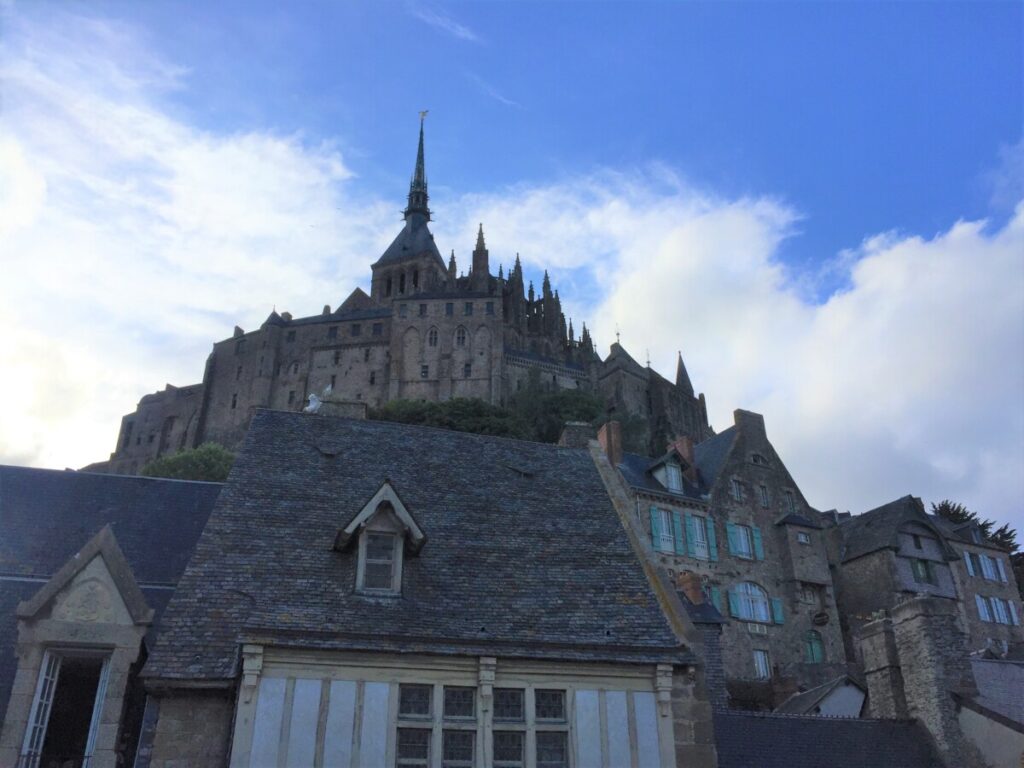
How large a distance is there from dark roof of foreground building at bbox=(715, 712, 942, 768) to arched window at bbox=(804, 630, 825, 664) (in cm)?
2467

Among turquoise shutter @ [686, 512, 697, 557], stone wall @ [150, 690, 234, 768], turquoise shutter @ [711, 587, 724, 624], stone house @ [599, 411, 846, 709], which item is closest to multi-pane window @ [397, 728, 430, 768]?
stone wall @ [150, 690, 234, 768]

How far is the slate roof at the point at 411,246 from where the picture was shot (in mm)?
112188

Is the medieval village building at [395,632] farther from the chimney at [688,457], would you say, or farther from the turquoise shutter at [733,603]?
the chimney at [688,457]

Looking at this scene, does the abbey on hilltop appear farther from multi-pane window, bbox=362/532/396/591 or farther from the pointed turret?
multi-pane window, bbox=362/532/396/591

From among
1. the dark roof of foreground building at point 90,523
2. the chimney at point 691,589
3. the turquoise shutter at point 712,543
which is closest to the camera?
the dark roof of foreground building at point 90,523

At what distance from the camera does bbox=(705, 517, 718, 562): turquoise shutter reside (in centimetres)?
3816

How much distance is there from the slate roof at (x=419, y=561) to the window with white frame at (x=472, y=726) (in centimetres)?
51

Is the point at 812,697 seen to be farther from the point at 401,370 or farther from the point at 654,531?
the point at 401,370

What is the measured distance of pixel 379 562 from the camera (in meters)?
12.2

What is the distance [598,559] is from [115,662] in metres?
6.39

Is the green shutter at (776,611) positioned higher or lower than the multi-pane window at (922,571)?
lower

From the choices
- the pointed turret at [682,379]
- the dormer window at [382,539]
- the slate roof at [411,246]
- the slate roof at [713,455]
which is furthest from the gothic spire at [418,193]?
the dormer window at [382,539]

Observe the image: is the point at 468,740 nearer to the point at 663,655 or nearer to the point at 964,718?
the point at 663,655

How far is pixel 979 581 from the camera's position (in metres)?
45.6
